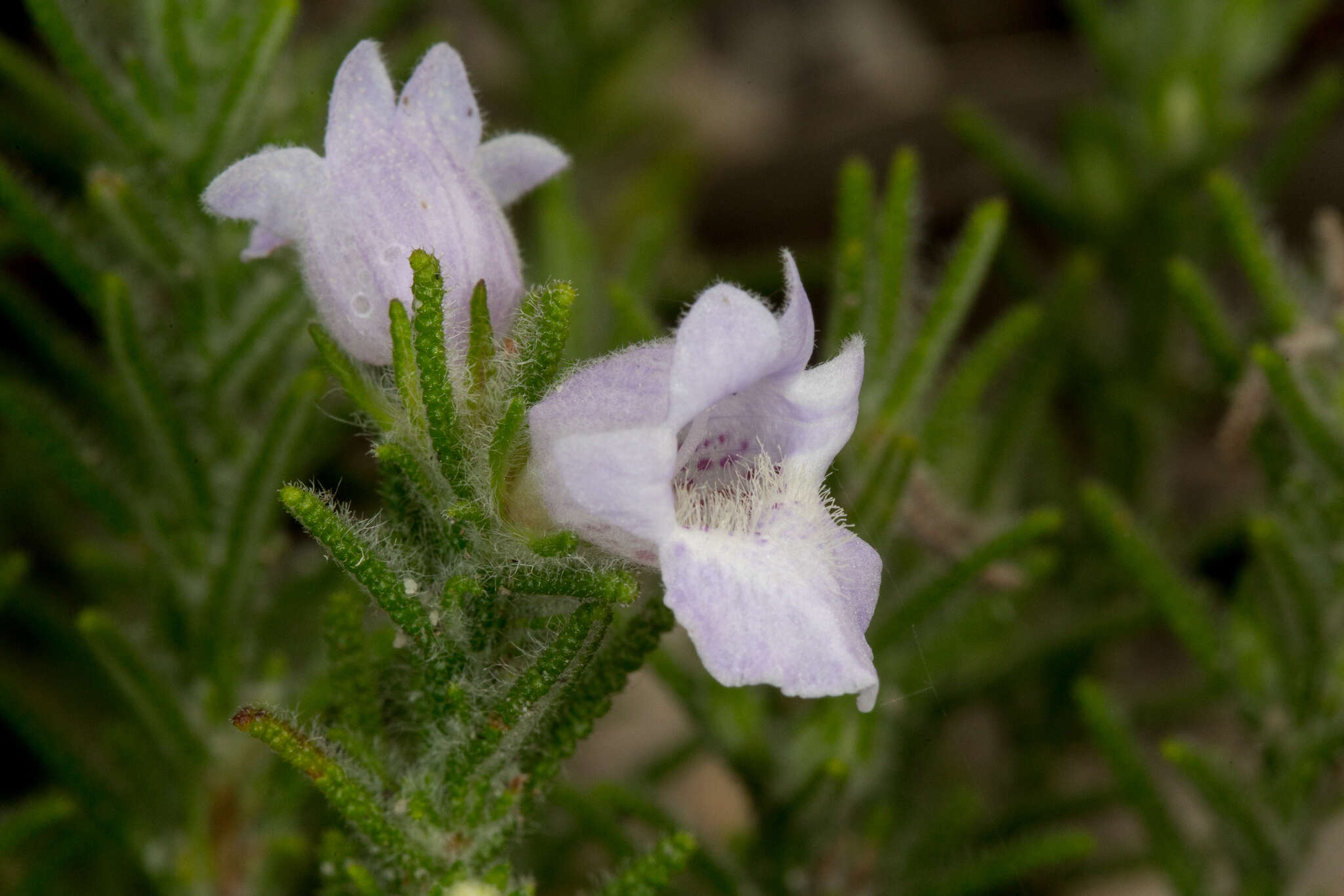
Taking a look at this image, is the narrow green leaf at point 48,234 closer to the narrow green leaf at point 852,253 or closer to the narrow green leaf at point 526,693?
the narrow green leaf at point 526,693

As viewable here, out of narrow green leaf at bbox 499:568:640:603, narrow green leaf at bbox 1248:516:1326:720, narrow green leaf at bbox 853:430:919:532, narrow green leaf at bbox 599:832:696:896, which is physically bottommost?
narrow green leaf at bbox 1248:516:1326:720

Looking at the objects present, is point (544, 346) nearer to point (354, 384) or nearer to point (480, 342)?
point (480, 342)

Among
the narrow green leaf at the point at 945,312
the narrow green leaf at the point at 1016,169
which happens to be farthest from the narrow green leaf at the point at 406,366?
the narrow green leaf at the point at 1016,169

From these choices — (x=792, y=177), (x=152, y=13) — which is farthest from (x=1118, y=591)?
(x=152, y=13)

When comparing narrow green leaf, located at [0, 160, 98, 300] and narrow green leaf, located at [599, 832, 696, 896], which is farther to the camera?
narrow green leaf, located at [0, 160, 98, 300]

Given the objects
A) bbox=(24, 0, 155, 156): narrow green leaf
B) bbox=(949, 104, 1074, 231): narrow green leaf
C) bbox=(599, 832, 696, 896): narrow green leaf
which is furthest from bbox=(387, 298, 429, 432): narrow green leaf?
bbox=(949, 104, 1074, 231): narrow green leaf

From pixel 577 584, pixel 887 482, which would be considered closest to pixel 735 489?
pixel 577 584

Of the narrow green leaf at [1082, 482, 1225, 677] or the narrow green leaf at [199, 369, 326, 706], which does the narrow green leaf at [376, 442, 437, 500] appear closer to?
Result: the narrow green leaf at [199, 369, 326, 706]
